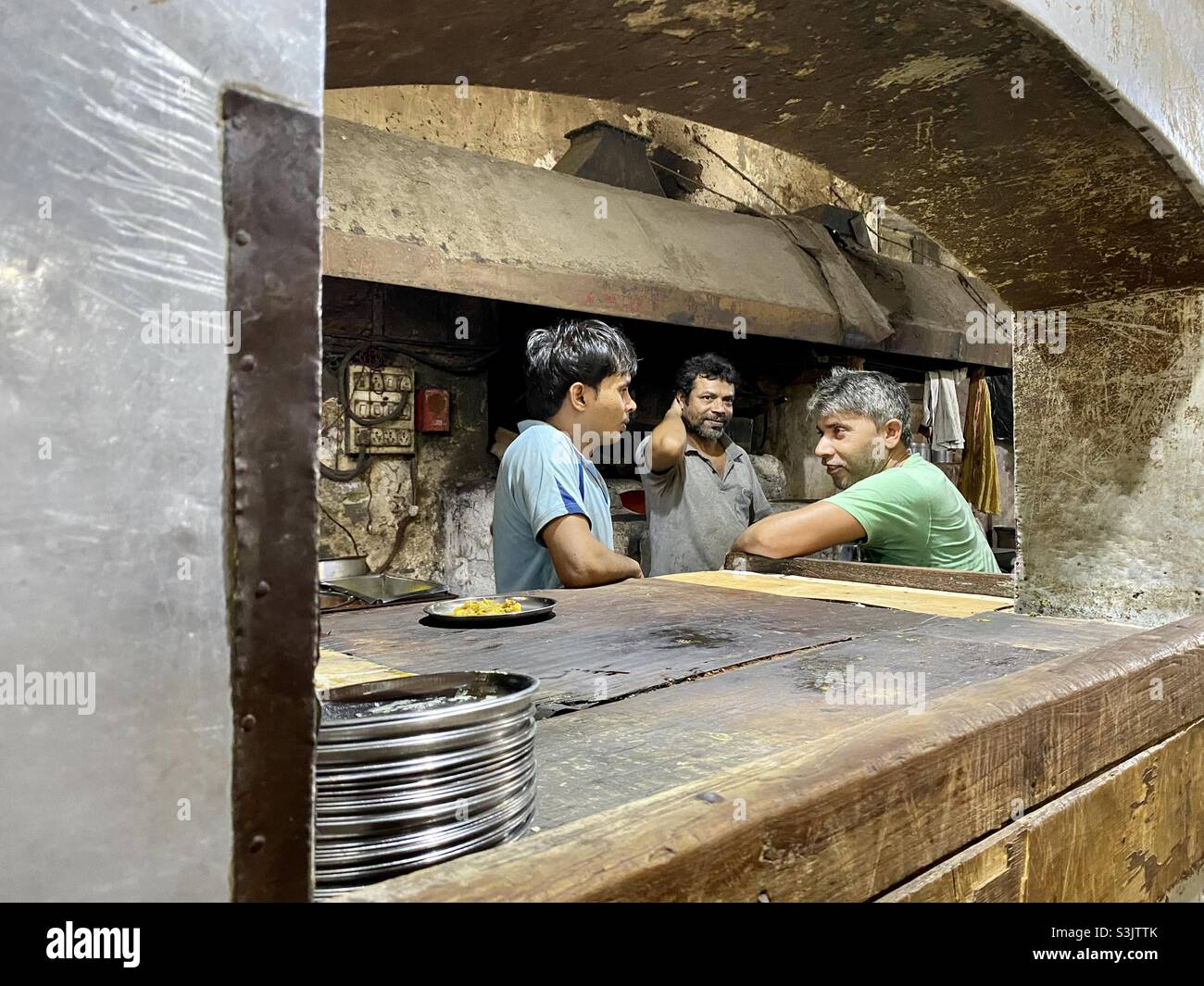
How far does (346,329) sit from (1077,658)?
444 cm

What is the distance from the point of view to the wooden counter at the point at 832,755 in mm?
881

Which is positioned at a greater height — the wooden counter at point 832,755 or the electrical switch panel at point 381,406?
the electrical switch panel at point 381,406

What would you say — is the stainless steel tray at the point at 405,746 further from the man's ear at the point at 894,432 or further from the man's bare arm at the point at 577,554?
the man's ear at the point at 894,432

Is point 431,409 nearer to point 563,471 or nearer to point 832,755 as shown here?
point 563,471

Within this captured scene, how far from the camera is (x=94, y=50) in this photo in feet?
2.14

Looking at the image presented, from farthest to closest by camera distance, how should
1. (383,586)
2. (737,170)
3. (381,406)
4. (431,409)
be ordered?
(737,170) < (431,409) < (381,406) < (383,586)

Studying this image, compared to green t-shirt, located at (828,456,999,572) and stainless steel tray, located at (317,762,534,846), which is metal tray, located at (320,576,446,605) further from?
stainless steel tray, located at (317,762,534,846)

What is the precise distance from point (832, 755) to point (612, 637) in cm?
113

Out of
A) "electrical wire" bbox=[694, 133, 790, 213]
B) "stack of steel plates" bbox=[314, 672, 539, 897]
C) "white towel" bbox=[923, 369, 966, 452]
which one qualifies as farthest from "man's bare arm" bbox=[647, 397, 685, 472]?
"electrical wire" bbox=[694, 133, 790, 213]

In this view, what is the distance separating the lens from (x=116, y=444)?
2.19ft

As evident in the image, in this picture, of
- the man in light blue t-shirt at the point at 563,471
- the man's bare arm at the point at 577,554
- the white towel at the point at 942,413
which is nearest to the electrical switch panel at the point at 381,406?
the man in light blue t-shirt at the point at 563,471

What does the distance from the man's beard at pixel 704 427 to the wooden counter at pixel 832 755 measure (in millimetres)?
2242

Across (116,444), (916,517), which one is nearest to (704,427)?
(916,517)
